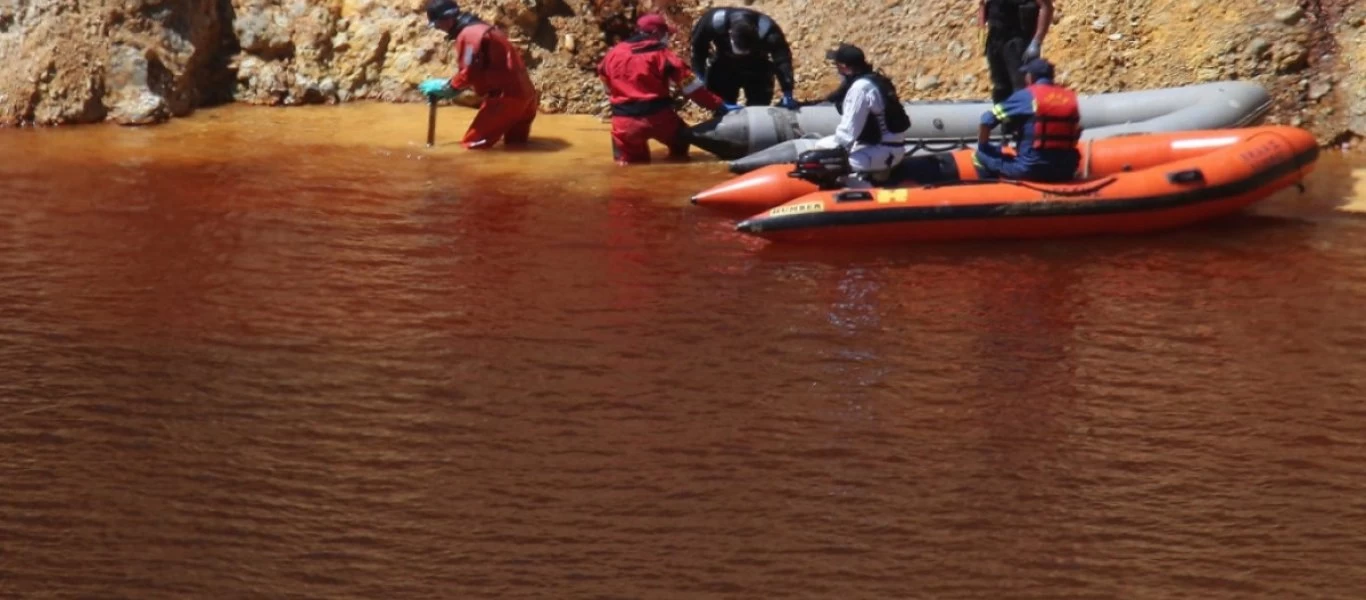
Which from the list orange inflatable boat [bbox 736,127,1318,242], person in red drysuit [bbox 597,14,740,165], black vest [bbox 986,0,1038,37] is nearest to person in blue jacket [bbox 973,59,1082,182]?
orange inflatable boat [bbox 736,127,1318,242]

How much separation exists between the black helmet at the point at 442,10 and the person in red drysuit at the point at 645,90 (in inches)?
44.3

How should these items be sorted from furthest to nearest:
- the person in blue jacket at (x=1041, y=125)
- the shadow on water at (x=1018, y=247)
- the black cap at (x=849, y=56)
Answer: the black cap at (x=849, y=56) → the person in blue jacket at (x=1041, y=125) → the shadow on water at (x=1018, y=247)

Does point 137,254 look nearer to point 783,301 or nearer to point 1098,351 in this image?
point 783,301

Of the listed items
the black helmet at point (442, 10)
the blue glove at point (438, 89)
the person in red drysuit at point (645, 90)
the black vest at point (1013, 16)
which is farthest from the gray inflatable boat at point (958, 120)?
the black helmet at point (442, 10)

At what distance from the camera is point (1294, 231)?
11.8 m

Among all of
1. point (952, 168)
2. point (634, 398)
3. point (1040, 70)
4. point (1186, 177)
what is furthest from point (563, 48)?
point (634, 398)

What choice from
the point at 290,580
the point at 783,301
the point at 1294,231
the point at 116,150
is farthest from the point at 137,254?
the point at 1294,231

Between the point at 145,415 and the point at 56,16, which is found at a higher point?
the point at 56,16

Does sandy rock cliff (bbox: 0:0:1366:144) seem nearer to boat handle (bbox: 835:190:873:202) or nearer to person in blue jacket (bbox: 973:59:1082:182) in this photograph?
person in blue jacket (bbox: 973:59:1082:182)

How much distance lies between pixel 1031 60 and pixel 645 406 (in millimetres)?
4410

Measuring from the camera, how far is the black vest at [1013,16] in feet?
42.0

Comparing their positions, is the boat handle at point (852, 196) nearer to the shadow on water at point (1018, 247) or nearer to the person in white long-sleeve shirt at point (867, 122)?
the shadow on water at point (1018, 247)

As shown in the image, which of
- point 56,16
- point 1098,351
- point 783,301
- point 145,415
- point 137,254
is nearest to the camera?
point 145,415

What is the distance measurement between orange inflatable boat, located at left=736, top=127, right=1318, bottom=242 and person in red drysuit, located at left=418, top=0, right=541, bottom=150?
8.71 feet
